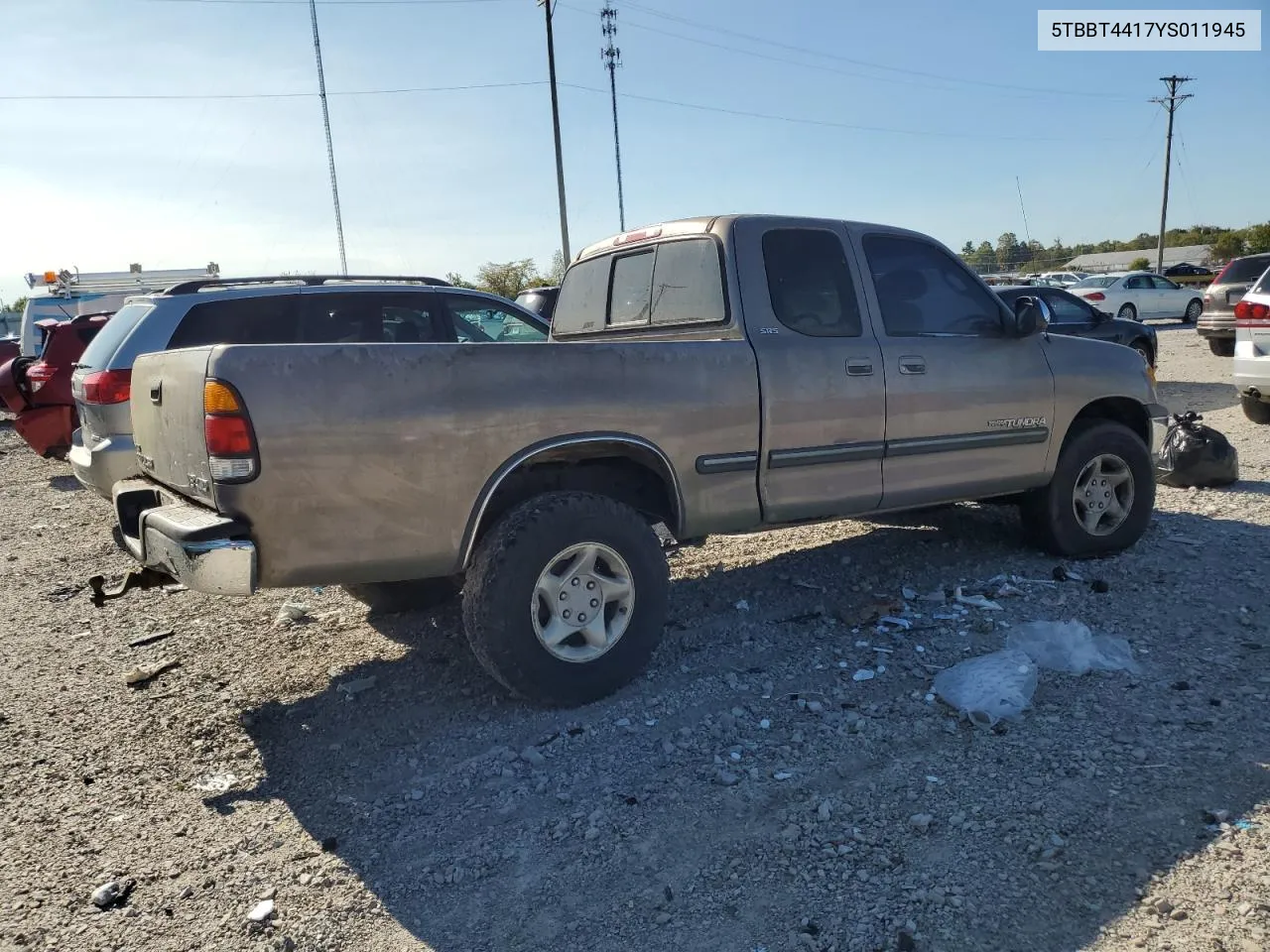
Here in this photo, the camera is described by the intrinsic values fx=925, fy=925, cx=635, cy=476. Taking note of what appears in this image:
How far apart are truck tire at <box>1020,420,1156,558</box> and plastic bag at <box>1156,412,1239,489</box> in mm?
1751

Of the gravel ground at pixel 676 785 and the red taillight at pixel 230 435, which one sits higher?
the red taillight at pixel 230 435

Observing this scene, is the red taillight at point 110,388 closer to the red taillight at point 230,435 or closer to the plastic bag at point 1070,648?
the red taillight at point 230,435

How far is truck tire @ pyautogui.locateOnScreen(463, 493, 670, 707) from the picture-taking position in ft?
12.0

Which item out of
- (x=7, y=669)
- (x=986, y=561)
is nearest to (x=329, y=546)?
(x=7, y=669)

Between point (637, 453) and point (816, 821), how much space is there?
1.68m

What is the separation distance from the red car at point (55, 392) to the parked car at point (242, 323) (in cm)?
342

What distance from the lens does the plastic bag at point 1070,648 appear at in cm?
408

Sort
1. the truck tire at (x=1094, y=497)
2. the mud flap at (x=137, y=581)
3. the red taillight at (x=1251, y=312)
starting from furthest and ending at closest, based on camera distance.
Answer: the red taillight at (x=1251, y=312) → the truck tire at (x=1094, y=497) → the mud flap at (x=137, y=581)

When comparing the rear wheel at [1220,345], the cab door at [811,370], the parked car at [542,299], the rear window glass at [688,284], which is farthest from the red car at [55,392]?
the rear wheel at [1220,345]

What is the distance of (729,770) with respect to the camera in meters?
3.36

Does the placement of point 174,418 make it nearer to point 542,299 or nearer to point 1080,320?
point 542,299

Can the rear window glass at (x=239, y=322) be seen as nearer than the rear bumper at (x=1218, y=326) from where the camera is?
Yes

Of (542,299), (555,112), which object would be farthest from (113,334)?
(555,112)

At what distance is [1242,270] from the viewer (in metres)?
15.9
